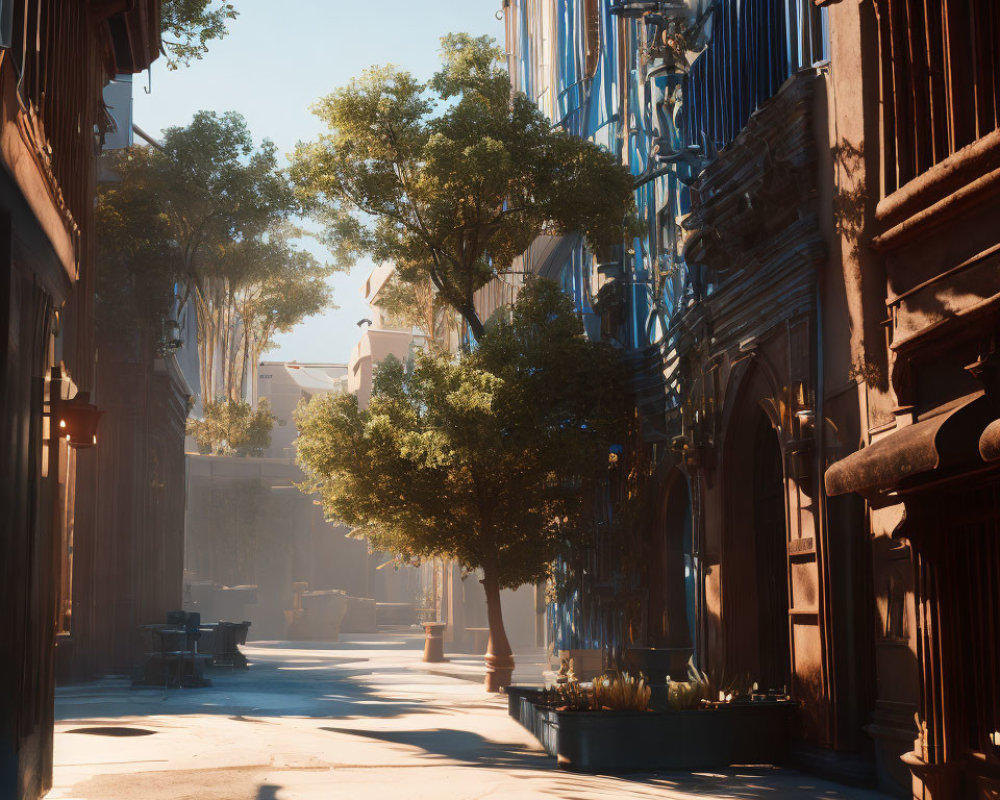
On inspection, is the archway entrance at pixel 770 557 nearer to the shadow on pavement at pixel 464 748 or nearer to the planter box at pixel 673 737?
the planter box at pixel 673 737

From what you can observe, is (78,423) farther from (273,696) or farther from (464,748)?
(273,696)

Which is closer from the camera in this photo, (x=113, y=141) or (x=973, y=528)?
(x=973, y=528)

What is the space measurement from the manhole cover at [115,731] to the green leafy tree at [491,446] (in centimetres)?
685

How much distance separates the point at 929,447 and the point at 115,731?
10658 mm

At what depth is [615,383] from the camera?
21.3 m

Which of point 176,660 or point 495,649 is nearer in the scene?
point 495,649

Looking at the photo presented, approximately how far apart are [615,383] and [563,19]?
9955 mm

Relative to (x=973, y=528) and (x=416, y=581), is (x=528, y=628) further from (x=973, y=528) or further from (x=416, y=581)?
(x=973, y=528)

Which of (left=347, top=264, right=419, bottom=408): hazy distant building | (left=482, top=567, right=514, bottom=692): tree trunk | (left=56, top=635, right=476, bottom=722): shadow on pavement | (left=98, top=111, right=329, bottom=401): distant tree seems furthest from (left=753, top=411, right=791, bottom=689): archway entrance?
(left=347, top=264, right=419, bottom=408): hazy distant building

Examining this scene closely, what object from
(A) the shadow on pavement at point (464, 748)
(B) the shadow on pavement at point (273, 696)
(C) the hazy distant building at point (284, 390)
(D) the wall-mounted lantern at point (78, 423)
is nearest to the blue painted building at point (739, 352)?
(A) the shadow on pavement at point (464, 748)

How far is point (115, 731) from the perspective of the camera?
589 inches

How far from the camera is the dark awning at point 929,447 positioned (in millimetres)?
8383

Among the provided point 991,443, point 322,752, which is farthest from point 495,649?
point 991,443

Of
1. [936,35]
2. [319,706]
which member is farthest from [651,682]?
[936,35]
